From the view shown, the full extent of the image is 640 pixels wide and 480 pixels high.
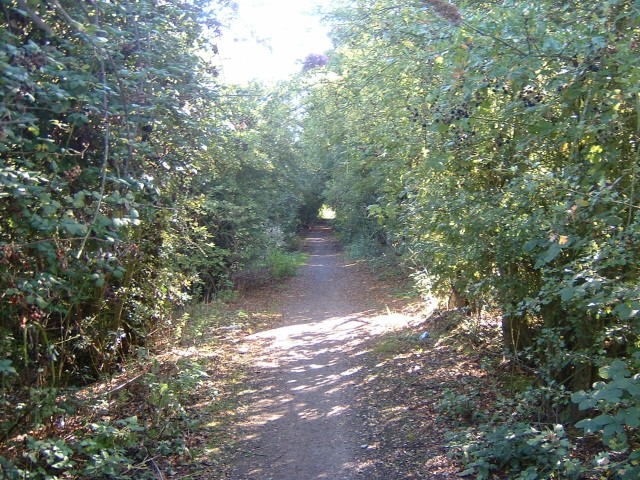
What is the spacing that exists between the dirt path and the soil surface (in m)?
0.01

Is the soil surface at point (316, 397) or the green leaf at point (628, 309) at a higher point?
the green leaf at point (628, 309)

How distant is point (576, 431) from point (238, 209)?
13335mm

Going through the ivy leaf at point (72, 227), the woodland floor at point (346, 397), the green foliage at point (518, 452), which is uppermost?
the ivy leaf at point (72, 227)

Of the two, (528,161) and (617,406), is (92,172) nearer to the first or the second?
(528,161)

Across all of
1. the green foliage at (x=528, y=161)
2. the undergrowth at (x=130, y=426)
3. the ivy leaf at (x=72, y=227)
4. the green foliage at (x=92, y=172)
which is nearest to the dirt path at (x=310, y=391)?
the undergrowth at (x=130, y=426)

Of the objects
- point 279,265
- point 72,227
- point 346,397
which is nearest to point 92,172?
point 72,227

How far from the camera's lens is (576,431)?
5.75 m

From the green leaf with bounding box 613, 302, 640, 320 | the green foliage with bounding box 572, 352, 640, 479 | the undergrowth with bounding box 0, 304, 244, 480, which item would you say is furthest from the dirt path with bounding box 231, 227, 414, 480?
the green leaf with bounding box 613, 302, 640, 320

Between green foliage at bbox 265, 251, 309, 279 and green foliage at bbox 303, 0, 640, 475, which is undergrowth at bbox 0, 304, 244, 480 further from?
green foliage at bbox 265, 251, 309, 279

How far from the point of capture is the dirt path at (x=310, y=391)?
6.02m

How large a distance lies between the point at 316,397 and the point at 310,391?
0.29m

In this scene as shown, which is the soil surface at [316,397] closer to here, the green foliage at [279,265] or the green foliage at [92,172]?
the green foliage at [92,172]

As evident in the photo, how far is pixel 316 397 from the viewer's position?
8.19 metres

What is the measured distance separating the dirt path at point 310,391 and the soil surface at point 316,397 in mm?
11
